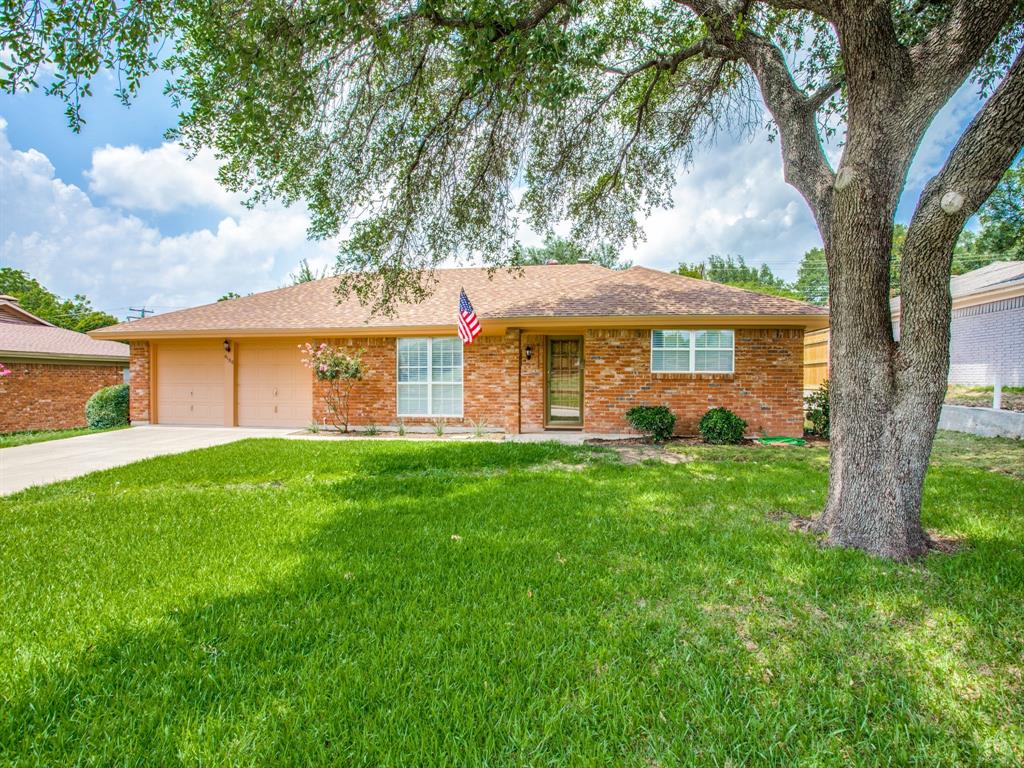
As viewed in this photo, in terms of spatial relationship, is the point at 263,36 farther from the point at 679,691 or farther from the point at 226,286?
the point at 226,286

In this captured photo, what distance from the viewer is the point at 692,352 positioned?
10844mm

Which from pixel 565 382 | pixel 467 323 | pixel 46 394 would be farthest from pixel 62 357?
pixel 565 382

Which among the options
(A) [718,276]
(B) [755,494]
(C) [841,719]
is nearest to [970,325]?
(B) [755,494]

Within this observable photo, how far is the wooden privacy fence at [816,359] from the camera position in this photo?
63.4ft

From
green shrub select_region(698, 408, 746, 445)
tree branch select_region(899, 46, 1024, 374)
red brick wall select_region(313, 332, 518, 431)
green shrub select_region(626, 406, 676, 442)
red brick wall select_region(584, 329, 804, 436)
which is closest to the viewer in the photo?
tree branch select_region(899, 46, 1024, 374)

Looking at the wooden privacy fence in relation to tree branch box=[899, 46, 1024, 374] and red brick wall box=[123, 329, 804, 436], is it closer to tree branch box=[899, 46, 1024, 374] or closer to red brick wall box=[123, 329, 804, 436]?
red brick wall box=[123, 329, 804, 436]

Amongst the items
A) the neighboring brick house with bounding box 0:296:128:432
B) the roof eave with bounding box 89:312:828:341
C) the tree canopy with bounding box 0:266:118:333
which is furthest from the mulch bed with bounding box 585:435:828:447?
the tree canopy with bounding box 0:266:118:333

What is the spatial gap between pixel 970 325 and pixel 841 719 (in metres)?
18.3

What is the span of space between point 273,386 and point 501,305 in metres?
6.71

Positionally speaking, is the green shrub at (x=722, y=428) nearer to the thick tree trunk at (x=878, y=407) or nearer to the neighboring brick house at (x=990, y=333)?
the neighboring brick house at (x=990, y=333)

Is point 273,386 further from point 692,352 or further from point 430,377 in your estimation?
point 692,352

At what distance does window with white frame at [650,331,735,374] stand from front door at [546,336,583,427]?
1.92m

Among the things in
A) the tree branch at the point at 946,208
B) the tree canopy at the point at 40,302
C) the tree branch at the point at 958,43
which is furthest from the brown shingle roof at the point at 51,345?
the tree branch at the point at 958,43

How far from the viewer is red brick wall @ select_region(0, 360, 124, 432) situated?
589 inches
